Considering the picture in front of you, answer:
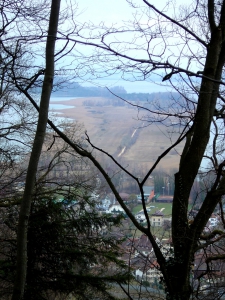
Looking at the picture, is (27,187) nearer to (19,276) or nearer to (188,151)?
(19,276)

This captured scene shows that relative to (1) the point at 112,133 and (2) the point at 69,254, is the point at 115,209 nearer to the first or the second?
(2) the point at 69,254

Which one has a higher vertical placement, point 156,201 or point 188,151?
point 188,151

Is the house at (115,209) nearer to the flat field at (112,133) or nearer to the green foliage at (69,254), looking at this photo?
the green foliage at (69,254)

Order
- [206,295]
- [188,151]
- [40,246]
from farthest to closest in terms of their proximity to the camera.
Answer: [40,246] → [188,151] → [206,295]

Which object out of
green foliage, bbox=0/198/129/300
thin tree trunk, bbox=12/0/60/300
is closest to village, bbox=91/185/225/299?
thin tree trunk, bbox=12/0/60/300

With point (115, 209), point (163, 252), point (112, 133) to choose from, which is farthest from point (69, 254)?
point (112, 133)

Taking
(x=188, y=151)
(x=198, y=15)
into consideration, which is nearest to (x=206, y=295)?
(x=188, y=151)

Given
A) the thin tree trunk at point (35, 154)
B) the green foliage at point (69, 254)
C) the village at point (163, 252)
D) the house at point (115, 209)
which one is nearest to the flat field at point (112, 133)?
the house at point (115, 209)

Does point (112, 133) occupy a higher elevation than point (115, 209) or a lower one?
higher
